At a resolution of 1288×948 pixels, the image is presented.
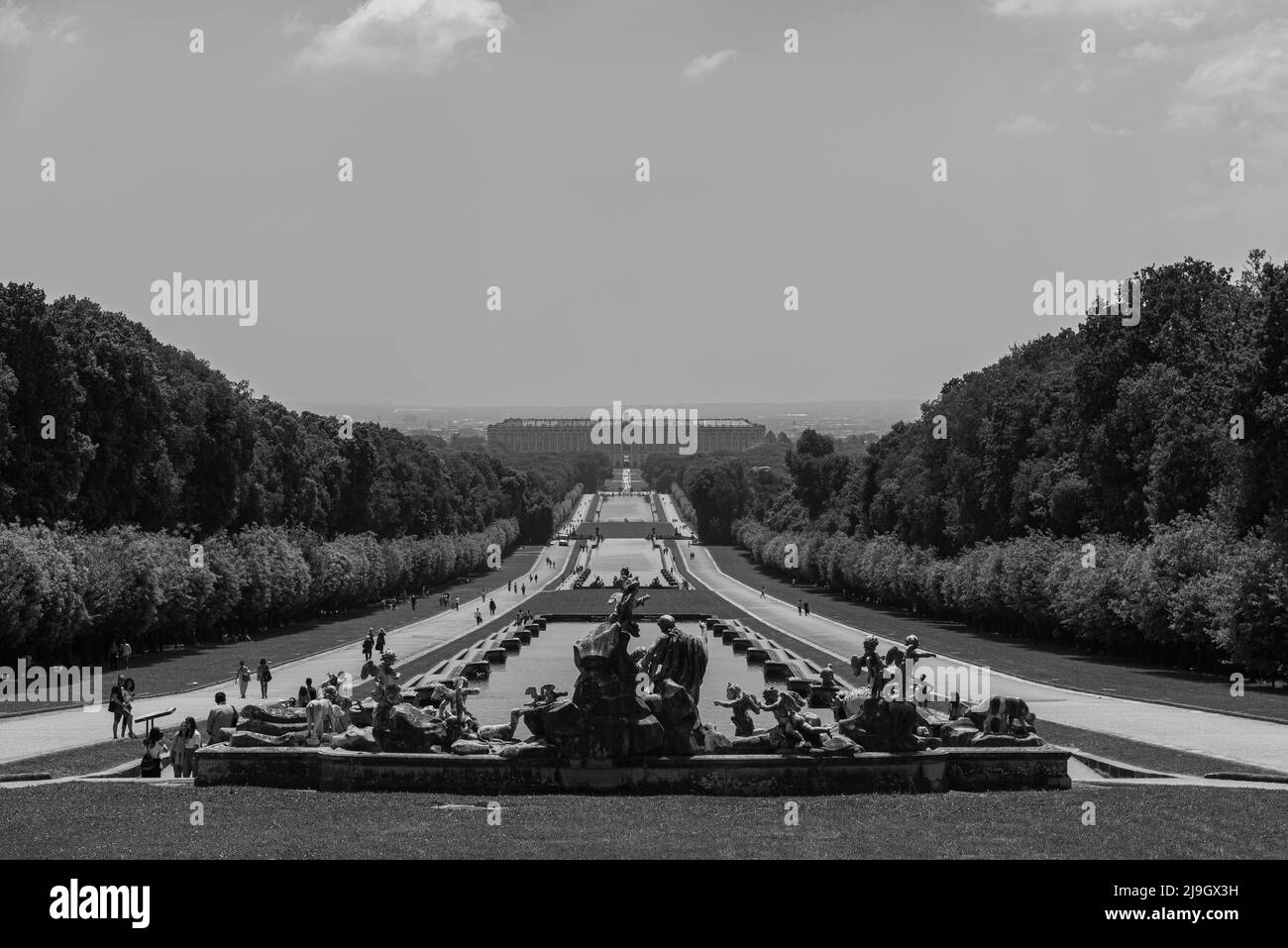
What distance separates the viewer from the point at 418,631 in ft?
261

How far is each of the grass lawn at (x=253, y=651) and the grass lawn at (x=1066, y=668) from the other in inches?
962

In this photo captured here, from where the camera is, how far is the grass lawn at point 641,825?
21.0 metres

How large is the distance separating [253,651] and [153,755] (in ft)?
128

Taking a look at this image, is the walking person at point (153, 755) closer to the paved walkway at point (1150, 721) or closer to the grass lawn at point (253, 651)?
the grass lawn at point (253, 651)

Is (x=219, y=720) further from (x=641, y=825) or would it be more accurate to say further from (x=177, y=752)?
(x=641, y=825)

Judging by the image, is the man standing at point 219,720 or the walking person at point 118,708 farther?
the walking person at point 118,708

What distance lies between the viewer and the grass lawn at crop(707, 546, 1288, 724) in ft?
150

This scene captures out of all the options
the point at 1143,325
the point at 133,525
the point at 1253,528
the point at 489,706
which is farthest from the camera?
the point at 1143,325

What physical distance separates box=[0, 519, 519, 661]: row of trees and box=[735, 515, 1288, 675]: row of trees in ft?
106

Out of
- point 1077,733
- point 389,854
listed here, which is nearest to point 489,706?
point 1077,733

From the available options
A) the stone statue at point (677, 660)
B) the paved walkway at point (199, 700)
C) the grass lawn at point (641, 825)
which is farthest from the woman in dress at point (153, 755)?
the stone statue at point (677, 660)
